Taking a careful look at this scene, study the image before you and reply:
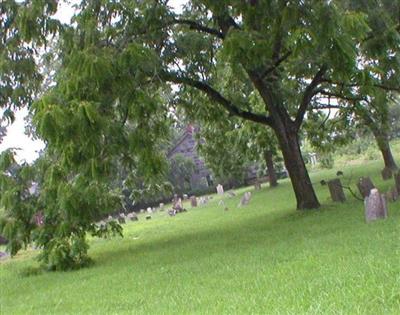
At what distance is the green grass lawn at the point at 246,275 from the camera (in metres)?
6.27

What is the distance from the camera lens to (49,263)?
13.7 meters

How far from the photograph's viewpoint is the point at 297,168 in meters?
17.2

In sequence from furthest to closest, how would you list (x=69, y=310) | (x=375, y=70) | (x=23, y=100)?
1. (x=375, y=70)
2. (x=23, y=100)
3. (x=69, y=310)

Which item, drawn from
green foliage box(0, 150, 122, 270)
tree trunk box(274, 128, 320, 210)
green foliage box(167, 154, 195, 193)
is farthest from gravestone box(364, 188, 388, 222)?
green foliage box(167, 154, 195, 193)

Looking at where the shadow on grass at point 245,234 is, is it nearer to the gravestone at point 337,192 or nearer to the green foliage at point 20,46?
the gravestone at point 337,192

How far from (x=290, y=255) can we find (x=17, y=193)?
7119 millimetres

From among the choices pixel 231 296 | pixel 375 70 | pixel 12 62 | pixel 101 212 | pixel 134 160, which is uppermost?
pixel 12 62

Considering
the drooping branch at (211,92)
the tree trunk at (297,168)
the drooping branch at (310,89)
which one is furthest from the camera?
the tree trunk at (297,168)

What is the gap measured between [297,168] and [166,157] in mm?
4343

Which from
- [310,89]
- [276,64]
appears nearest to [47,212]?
[276,64]

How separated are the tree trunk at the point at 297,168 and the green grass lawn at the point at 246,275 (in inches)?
51.2

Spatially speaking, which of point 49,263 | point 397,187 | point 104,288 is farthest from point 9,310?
point 397,187

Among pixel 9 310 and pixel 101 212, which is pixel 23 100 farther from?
pixel 9 310

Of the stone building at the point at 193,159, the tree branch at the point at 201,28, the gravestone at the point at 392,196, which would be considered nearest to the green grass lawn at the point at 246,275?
the gravestone at the point at 392,196
